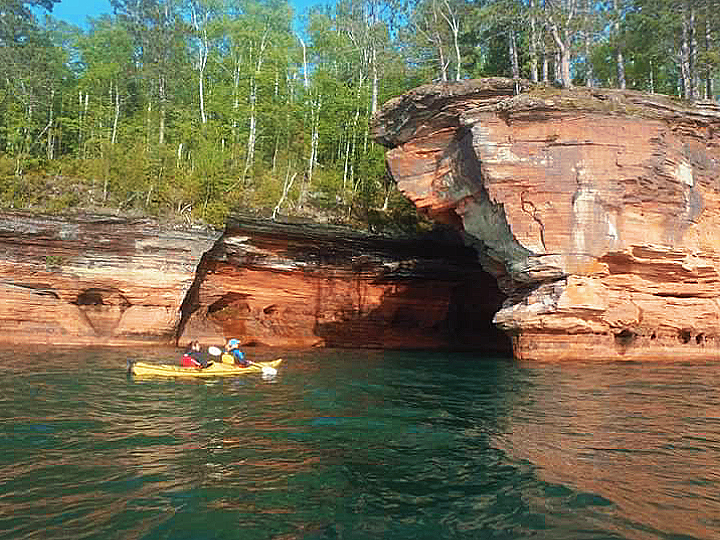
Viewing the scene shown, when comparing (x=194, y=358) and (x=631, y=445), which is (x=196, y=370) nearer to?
(x=194, y=358)

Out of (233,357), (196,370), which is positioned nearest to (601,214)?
(233,357)

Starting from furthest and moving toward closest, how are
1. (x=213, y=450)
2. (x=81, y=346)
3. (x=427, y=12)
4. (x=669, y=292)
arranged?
(x=427, y=12) → (x=81, y=346) → (x=669, y=292) → (x=213, y=450)

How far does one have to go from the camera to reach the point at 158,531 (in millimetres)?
4180

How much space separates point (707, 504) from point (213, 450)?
518cm

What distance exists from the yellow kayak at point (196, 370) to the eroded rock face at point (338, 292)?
725 cm

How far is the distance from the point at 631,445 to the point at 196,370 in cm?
910

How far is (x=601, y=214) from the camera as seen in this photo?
52.7 ft

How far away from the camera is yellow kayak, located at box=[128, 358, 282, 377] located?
39.0 ft

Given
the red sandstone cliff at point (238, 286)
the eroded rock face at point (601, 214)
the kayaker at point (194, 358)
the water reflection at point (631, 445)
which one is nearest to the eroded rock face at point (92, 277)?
the red sandstone cliff at point (238, 286)

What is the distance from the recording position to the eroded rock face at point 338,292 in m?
20.6

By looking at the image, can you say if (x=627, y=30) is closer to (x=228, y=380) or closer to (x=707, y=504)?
(x=228, y=380)

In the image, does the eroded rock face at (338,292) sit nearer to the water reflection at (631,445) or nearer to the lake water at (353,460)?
the lake water at (353,460)

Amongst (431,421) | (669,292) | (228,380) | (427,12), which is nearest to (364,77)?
(427,12)

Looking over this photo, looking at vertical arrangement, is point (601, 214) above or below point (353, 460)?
→ above
